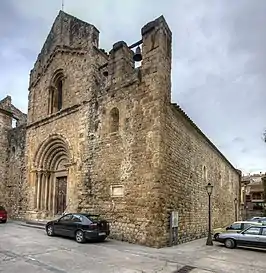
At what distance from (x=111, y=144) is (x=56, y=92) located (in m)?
6.63

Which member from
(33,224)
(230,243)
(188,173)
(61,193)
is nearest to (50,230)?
(33,224)

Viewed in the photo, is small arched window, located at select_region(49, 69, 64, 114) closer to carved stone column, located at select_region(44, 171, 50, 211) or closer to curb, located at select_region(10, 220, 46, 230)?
carved stone column, located at select_region(44, 171, 50, 211)

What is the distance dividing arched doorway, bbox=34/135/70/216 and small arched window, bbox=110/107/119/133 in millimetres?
4283

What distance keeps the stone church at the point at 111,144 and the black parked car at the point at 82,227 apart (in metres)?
1.03

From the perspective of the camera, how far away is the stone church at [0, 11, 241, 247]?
12438 mm

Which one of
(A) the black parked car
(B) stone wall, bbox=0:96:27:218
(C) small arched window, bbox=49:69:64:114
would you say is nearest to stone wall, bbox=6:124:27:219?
(B) stone wall, bbox=0:96:27:218

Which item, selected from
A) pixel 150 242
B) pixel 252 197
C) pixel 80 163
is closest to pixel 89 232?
pixel 150 242

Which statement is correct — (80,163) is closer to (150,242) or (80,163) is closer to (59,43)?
(150,242)

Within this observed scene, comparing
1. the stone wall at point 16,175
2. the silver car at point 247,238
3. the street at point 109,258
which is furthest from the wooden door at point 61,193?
the silver car at point 247,238

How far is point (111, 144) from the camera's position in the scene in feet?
45.9

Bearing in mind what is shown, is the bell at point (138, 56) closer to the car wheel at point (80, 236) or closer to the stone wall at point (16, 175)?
the car wheel at point (80, 236)

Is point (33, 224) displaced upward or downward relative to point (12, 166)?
downward

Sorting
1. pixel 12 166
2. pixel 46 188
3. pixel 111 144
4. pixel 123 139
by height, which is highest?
pixel 123 139

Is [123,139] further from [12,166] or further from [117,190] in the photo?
[12,166]
